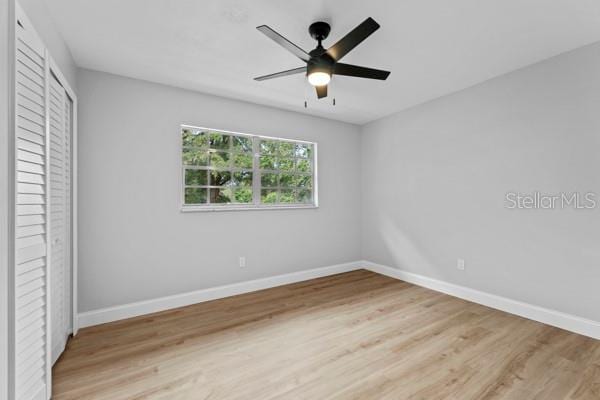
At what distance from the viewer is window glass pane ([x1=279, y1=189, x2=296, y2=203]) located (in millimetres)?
3924

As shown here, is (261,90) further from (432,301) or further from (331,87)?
(432,301)

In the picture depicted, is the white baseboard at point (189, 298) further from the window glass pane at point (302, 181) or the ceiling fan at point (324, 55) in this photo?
the ceiling fan at point (324, 55)

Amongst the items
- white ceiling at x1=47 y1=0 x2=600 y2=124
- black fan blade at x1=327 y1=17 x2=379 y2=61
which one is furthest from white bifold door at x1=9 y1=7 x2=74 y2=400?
black fan blade at x1=327 y1=17 x2=379 y2=61

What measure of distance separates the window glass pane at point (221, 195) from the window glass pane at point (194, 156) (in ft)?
1.17

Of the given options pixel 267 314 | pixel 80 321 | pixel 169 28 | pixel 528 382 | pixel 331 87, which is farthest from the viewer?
pixel 331 87

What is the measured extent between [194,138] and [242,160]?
64 centimetres

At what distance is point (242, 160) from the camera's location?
3.56 m

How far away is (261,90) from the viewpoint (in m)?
3.19

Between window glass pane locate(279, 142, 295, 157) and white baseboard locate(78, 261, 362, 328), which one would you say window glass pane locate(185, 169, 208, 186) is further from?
white baseboard locate(78, 261, 362, 328)

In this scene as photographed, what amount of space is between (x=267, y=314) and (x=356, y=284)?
4.90 ft

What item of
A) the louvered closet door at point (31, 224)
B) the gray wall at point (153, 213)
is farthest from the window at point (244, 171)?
the louvered closet door at point (31, 224)

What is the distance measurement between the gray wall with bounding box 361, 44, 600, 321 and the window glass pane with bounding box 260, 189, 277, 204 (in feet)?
5.83

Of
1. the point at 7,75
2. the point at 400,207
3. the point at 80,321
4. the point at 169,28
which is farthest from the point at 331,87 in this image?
the point at 80,321

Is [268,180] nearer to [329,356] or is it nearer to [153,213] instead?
[153,213]
